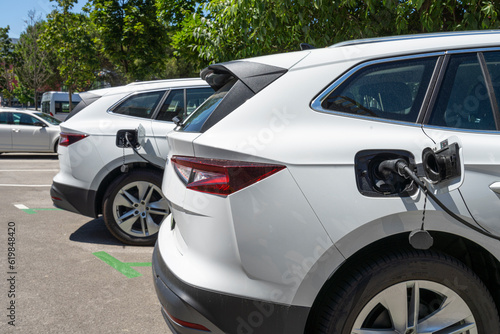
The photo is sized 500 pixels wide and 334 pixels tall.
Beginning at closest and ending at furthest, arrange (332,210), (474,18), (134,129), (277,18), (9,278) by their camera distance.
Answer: (332,210) → (9,278) → (474,18) → (134,129) → (277,18)

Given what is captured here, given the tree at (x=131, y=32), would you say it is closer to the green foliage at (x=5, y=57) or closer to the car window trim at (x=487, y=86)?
the car window trim at (x=487, y=86)

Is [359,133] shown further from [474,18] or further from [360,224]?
[474,18]

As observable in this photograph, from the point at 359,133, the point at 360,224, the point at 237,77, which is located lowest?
the point at 360,224

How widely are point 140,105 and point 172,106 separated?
0.35 metres

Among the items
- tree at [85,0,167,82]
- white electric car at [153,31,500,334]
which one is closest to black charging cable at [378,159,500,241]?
white electric car at [153,31,500,334]

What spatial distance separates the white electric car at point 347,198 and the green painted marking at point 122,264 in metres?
2.00

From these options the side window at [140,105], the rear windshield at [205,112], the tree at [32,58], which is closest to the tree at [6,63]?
the tree at [32,58]

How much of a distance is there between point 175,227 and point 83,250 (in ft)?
9.04

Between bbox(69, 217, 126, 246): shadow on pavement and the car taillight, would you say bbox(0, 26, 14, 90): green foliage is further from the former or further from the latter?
the car taillight

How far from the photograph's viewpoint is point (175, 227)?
97.9 inches

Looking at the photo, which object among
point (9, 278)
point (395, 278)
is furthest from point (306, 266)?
point (9, 278)

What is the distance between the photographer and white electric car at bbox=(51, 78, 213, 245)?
15.9ft

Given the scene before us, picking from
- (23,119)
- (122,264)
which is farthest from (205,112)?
(23,119)

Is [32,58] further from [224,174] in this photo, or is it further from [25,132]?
[224,174]
